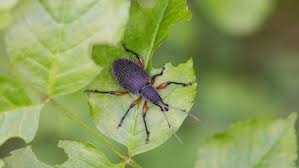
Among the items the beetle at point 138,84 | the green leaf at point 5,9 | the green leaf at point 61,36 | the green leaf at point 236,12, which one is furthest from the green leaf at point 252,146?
the green leaf at point 236,12

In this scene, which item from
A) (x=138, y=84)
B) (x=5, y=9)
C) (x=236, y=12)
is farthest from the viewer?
(x=236, y=12)

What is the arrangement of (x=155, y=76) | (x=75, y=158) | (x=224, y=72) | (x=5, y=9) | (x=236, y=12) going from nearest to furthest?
(x=5, y=9)
(x=75, y=158)
(x=155, y=76)
(x=236, y=12)
(x=224, y=72)

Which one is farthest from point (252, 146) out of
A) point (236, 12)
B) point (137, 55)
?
point (236, 12)

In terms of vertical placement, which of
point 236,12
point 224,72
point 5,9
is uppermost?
point 5,9

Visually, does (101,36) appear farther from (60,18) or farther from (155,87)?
(155,87)

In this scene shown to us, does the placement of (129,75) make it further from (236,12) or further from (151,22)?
(236,12)

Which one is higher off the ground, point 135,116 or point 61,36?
point 61,36

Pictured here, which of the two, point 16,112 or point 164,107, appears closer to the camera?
point 16,112

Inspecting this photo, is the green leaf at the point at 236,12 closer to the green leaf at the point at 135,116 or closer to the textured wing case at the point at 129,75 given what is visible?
the textured wing case at the point at 129,75
